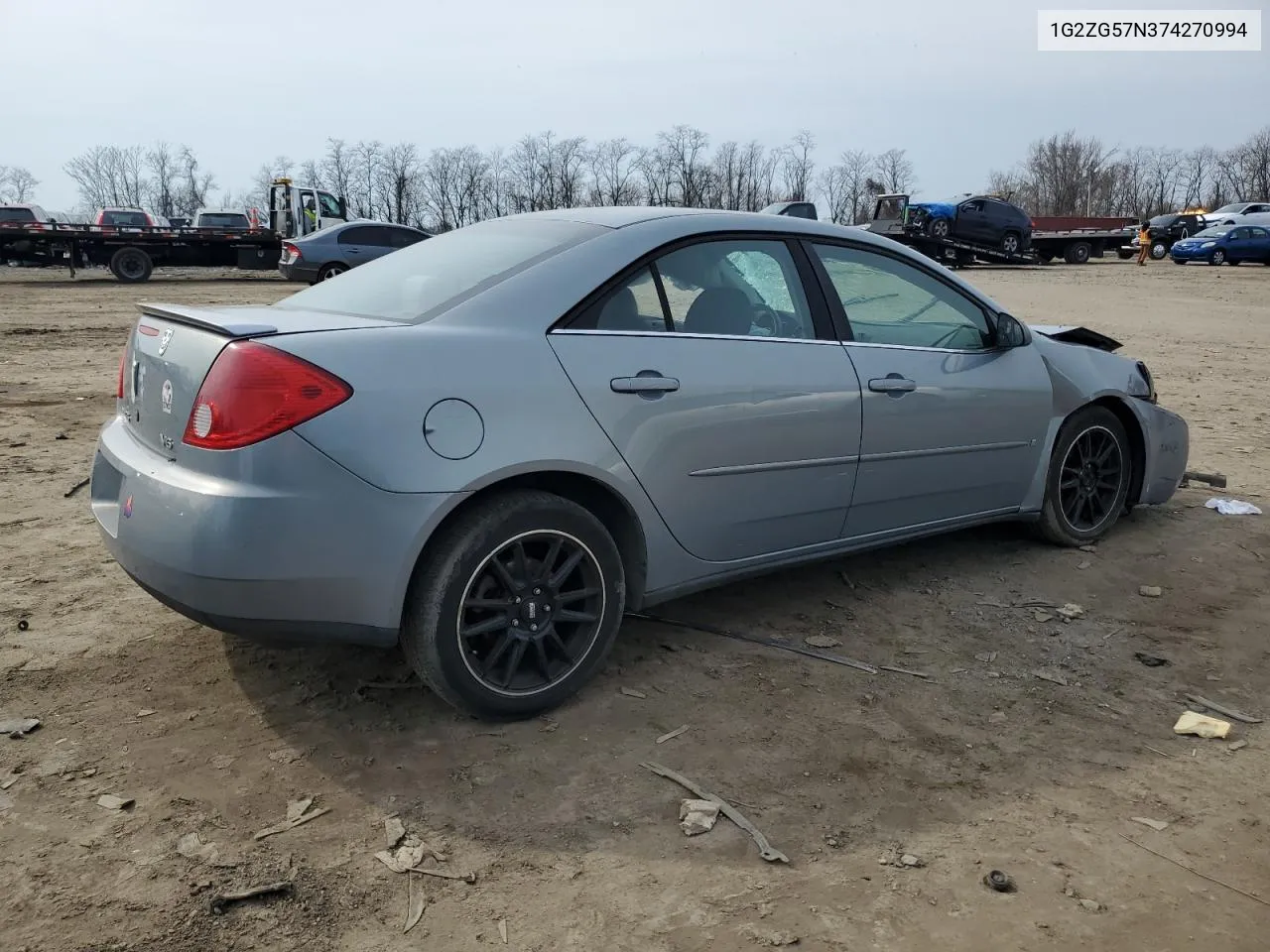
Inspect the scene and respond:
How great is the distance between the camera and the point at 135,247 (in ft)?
80.0

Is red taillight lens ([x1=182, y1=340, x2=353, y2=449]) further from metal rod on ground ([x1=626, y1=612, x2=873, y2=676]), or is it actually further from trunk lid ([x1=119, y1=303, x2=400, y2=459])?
metal rod on ground ([x1=626, y1=612, x2=873, y2=676])

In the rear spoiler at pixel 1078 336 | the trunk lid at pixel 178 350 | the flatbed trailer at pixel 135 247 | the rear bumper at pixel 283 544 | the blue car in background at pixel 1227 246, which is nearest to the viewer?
the rear bumper at pixel 283 544

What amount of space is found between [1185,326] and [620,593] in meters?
15.7

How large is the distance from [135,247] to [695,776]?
84.1ft

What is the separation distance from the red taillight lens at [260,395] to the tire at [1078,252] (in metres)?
42.2

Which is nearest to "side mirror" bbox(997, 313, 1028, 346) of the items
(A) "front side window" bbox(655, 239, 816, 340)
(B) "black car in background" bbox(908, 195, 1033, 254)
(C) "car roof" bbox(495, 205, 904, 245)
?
(C) "car roof" bbox(495, 205, 904, 245)

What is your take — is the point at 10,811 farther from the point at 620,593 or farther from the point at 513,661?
the point at 620,593

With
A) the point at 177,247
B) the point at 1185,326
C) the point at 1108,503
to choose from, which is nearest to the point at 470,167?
the point at 177,247

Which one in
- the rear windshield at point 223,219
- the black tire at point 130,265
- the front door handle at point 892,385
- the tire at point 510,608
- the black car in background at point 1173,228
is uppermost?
the black car in background at point 1173,228

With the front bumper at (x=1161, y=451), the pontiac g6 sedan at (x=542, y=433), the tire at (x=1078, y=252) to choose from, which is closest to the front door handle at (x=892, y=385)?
the pontiac g6 sedan at (x=542, y=433)

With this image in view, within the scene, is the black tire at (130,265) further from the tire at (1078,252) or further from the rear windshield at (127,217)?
the tire at (1078,252)

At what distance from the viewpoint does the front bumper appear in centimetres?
504

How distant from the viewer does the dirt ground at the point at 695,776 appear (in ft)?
7.36

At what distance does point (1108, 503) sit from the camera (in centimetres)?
501
